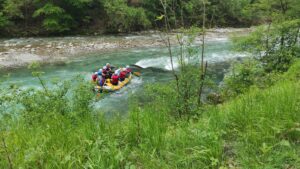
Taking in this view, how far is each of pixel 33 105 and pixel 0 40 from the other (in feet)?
54.2

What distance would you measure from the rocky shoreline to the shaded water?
3.08 feet

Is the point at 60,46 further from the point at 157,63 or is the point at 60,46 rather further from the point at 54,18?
the point at 157,63

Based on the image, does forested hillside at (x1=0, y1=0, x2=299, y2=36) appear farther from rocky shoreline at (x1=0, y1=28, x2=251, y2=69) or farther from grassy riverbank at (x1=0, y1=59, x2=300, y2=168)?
grassy riverbank at (x1=0, y1=59, x2=300, y2=168)

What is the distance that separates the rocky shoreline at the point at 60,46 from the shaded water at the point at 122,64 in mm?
939

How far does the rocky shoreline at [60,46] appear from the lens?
591 inches

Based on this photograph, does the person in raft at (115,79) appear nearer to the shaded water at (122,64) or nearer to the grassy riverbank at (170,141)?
the shaded water at (122,64)

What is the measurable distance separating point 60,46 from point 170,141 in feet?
53.6

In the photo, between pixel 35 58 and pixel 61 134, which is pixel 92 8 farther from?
pixel 61 134

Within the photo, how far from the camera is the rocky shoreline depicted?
1501 centimetres

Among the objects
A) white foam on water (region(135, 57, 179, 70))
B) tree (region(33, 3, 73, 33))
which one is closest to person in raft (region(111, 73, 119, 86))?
white foam on water (region(135, 57, 179, 70))

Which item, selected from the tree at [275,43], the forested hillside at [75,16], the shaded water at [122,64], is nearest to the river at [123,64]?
the shaded water at [122,64]

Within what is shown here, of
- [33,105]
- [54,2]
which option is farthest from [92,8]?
[33,105]

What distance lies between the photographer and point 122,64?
14812 millimetres

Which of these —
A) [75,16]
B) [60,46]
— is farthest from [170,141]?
[75,16]
